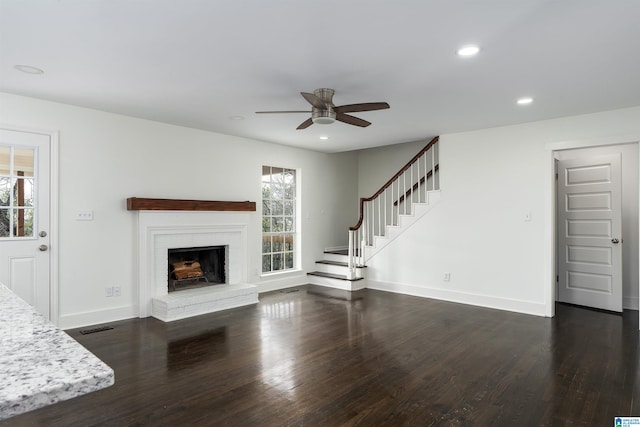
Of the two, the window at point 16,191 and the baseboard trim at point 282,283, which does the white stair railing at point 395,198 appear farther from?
the window at point 16,191

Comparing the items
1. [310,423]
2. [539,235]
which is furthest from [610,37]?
[310,423]

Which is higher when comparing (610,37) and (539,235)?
(610,37)

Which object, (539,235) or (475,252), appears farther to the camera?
(475,252)

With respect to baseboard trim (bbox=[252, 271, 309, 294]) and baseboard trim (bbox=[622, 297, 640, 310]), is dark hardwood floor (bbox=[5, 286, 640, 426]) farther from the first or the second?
baseboard trim (bbox=[252, 271, 309, 294])

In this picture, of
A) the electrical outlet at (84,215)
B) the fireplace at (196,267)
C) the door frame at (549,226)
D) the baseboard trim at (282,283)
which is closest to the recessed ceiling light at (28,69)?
the electrical outlet at (84,215)

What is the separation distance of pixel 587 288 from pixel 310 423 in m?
4.89

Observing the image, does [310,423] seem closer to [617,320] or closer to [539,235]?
[539,235]

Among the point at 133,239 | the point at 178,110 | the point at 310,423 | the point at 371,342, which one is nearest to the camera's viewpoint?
the point at 310,423

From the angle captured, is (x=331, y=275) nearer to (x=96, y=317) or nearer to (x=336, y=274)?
(x=336, y=274)

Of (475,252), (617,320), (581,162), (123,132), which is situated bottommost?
(617,320)

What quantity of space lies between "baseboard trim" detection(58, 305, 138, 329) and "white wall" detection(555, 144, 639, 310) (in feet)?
21.2

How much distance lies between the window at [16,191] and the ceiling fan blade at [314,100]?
3.13 metres

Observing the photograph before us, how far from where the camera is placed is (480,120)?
5.00 meters

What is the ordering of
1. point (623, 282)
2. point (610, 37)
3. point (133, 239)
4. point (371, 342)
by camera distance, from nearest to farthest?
1. point (610, 37)
2. point (371, 342)
3. point (133, 239)
4. point (623, 282)
